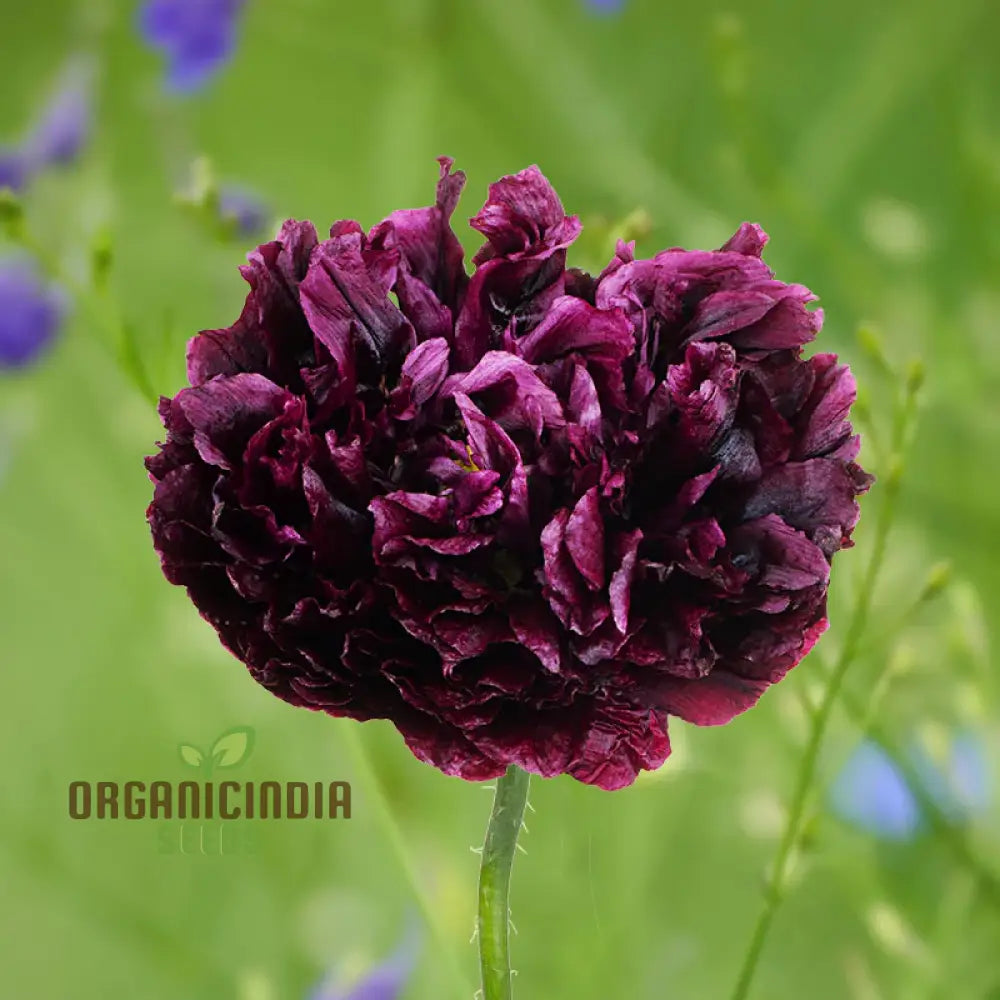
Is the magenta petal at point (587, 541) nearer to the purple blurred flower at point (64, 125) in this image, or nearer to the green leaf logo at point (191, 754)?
the green leaf logo at point (191, 754)

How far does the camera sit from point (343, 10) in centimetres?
54

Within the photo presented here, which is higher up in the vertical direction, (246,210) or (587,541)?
(246,210)

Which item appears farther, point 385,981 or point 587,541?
point 385,981

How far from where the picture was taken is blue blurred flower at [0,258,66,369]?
423mm

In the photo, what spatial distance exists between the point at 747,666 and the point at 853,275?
0.21m

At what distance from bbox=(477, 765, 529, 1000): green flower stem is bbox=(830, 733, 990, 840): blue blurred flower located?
0.17 meters

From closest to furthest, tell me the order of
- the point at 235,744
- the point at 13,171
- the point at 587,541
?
1. the point at 587,541
2. the point at 235,744
3. the point at 13,171

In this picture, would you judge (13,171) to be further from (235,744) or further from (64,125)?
(235,744)

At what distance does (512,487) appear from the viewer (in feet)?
0.56

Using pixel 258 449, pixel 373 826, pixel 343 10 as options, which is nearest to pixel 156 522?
pixel 258 449

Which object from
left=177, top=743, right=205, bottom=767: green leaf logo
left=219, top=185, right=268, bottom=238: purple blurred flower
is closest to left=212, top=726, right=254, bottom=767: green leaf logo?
left=177, top=743, right=205, bottom=767: green leaf logo

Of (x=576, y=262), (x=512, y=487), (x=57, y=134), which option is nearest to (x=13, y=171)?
(x=57, y=134)

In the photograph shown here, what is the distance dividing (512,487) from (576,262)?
0.15 meters

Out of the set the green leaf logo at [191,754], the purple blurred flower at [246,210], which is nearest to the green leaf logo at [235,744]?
the green leaf logo at [191,754]
